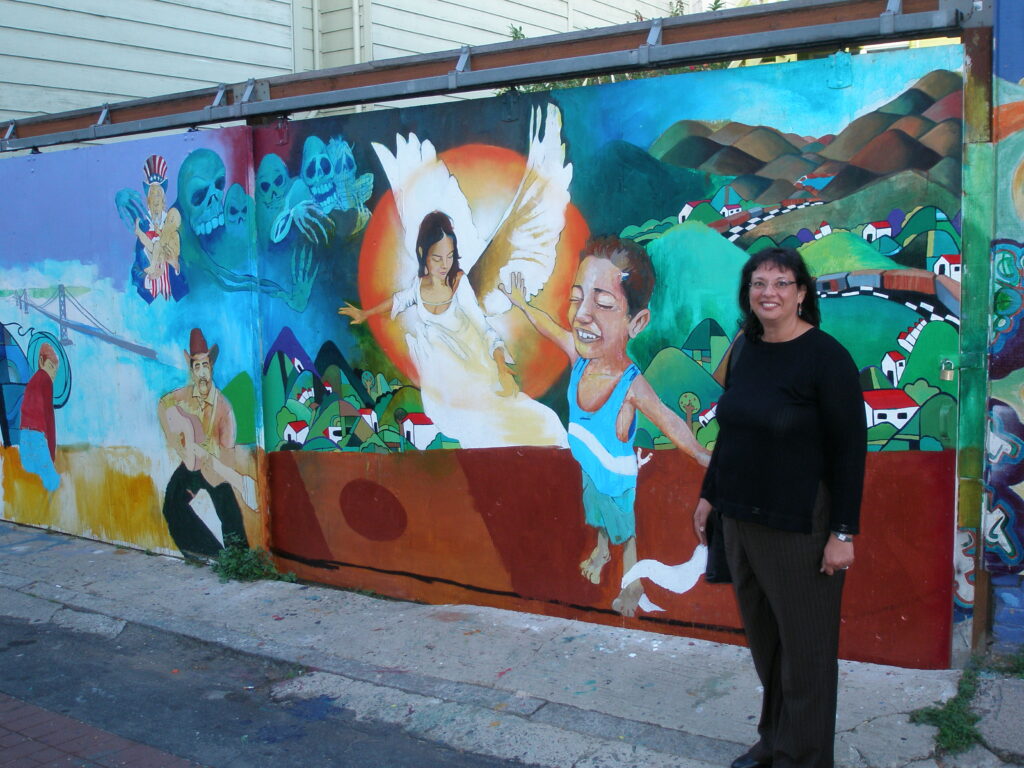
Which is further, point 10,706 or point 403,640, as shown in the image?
point 403,640

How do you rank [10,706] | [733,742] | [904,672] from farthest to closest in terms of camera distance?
1. [10,706]
2. [904,672]
3. [733,742]

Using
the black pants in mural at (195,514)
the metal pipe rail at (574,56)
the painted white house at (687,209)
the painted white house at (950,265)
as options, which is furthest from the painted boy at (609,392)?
the black pants in mural at (195,514)

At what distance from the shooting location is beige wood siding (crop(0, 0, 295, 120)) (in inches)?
354

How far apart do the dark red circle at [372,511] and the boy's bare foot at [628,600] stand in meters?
1.33

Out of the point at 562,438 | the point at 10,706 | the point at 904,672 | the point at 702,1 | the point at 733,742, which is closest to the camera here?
the point at 733,742

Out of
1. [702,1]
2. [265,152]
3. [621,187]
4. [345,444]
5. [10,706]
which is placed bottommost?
[10,706]

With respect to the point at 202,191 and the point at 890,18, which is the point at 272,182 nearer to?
the point at 202,191

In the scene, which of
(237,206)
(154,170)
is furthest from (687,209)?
(154,170)

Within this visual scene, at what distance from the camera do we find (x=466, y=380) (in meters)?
5.28

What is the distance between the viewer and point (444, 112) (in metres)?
5.21

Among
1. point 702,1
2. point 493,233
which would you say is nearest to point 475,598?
point 493,233

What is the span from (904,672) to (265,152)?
443cm

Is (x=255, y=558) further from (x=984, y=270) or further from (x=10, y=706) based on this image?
(x=984, y=270)

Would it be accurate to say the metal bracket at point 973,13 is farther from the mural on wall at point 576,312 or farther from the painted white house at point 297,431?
the painted white house at point 297,431
